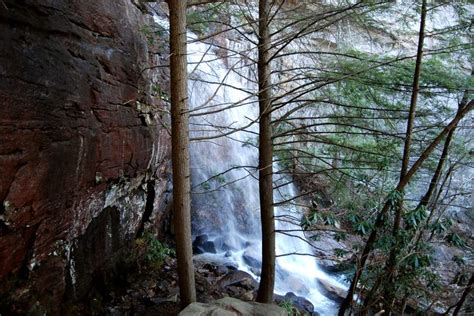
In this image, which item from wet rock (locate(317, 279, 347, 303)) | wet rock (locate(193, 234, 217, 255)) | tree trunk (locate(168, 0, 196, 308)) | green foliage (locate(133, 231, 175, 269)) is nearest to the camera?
tree trunk (locate(168, 0, 196, 308))

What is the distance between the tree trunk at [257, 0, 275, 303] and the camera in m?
4.36

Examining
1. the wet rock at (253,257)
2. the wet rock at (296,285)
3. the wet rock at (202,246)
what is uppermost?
the wet rock at (202,246)

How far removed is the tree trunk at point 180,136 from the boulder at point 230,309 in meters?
0.38

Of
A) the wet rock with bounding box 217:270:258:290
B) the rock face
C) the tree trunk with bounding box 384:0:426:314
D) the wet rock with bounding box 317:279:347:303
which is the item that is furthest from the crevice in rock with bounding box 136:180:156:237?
the wet rock with bounding box 317:279:347:303

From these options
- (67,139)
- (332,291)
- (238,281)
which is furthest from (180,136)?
(332,291)

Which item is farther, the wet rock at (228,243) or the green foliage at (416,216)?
the wet rock at (228,243)

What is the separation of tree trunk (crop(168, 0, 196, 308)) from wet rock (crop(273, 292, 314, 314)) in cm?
280

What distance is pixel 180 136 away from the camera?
364 cm

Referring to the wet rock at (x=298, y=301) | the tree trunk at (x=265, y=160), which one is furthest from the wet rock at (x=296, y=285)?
the tree trunk at (x=265, y=160)

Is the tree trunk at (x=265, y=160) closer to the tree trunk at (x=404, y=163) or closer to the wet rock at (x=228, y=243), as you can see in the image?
the tree trunk at (x=404, y=163)

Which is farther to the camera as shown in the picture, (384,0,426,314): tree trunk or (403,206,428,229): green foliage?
(384,0,426,314): tree trunk

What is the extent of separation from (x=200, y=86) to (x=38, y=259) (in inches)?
278

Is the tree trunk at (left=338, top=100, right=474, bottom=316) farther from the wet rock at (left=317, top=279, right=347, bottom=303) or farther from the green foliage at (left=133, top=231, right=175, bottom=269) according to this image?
the green foliage at (left=133, top=231, right=175, bottom=269)

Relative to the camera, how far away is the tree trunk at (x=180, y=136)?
3.58 meters
